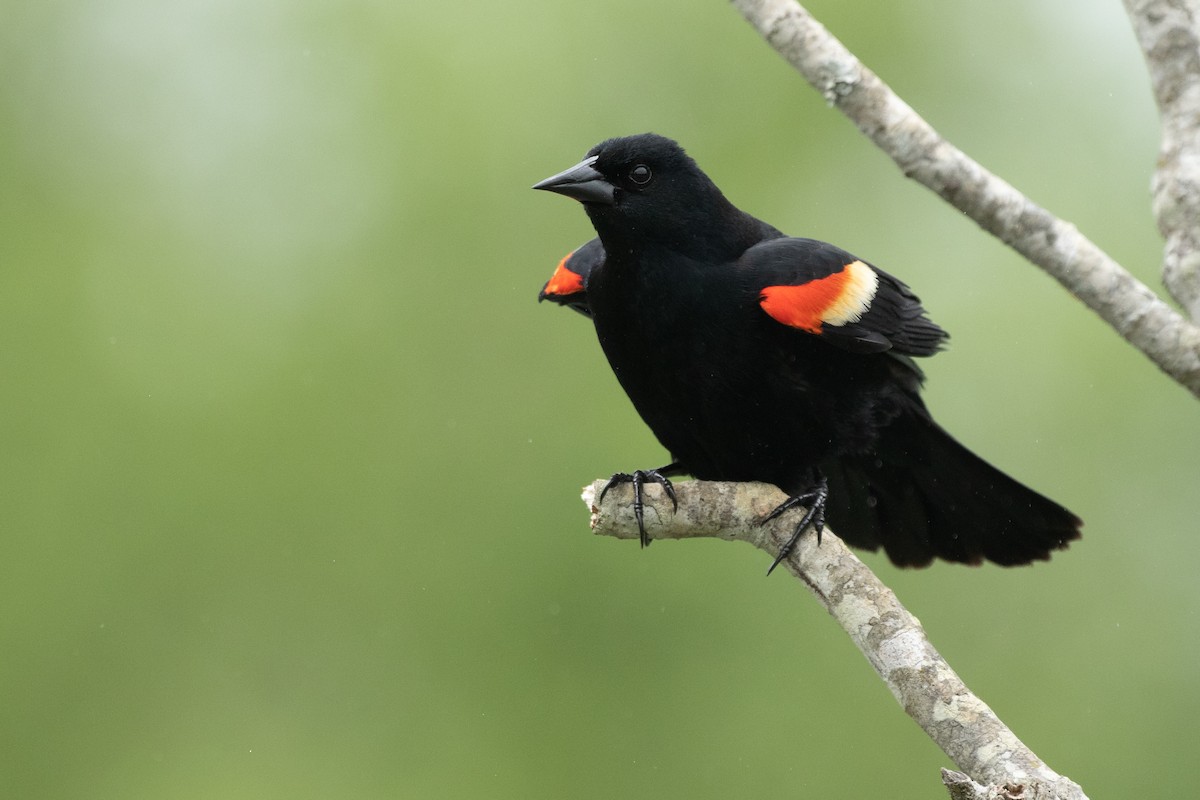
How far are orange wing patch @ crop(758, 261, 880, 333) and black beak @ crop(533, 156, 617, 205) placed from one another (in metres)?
0.49

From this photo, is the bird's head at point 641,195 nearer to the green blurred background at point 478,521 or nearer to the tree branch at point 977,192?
the tree branch at point 977,192

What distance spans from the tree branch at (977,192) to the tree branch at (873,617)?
750 mm

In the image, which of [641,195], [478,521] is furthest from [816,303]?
[478,521]

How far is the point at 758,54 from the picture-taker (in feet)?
26.3

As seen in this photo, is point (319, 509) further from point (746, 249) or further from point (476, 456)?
point (746, 249)

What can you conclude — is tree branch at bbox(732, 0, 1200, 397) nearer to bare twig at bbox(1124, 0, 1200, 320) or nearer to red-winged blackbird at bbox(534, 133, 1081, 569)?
bare twig at bbox(1124, 0, 1200, 320)

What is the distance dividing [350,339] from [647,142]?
15.0 ft

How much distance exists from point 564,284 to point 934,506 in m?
1.29

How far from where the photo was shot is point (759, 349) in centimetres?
335

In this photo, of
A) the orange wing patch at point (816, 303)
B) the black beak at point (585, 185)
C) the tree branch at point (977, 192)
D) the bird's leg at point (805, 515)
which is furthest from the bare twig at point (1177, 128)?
the black beak at point (585, 185)

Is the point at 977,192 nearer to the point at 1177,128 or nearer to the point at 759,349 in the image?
the point at 1177,128

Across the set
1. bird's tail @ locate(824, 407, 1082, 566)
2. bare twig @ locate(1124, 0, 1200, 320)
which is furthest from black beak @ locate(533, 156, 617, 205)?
bare twig @ locate(1124, 0, 1200, 320)

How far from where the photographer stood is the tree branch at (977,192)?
254cm

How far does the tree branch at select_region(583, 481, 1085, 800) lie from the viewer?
7.63ft
